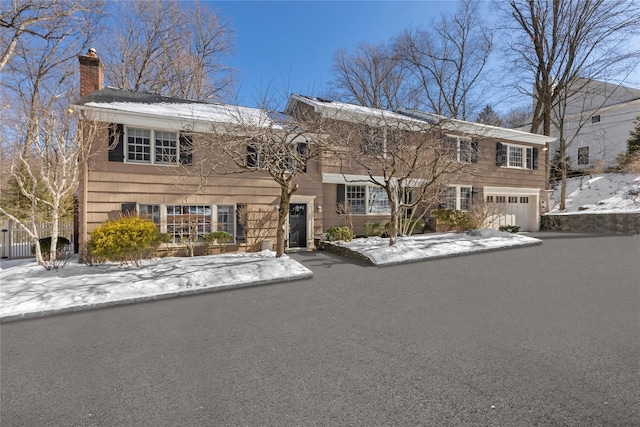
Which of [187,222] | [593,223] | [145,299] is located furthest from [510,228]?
[145,299]

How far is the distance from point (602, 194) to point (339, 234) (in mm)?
17416

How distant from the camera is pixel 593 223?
14320 millimetres

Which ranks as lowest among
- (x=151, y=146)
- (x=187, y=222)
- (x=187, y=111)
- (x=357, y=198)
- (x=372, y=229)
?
(x=372, y=229)

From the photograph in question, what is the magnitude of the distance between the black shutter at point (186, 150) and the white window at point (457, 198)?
1160 cm

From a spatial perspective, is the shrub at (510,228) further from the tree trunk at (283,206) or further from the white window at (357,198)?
the tree trunk at (283,206)

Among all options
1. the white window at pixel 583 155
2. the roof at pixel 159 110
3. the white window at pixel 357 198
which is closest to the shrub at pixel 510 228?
the white window at pixel 357 198

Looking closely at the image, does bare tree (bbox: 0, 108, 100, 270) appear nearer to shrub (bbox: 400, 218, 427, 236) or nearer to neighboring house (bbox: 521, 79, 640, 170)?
shrub (bbox: 400, 218, 427, 236)

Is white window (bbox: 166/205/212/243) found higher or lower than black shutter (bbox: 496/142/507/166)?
lower

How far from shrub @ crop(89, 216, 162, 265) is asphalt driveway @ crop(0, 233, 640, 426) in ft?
10.3

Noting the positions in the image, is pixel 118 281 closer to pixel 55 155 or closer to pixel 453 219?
pixel 55 155

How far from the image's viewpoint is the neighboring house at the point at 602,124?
71.3 ft

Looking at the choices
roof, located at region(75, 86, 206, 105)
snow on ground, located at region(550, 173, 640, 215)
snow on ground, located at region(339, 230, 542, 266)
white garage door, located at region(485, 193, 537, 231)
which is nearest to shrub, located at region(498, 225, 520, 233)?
white garage door, located at region(485, 193, 537, 231)

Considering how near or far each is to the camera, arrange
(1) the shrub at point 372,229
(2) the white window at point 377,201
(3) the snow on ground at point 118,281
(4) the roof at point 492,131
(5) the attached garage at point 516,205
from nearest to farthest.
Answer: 1. (3) the snow on ground at point 118,281
2. (1) the shrub at point 372,229
3. (2) the white window at point 377,201
4. (4) the roof at point 492,131
5. (5) the attached garage at point 516,205

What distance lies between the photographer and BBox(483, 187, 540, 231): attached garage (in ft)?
52.7
